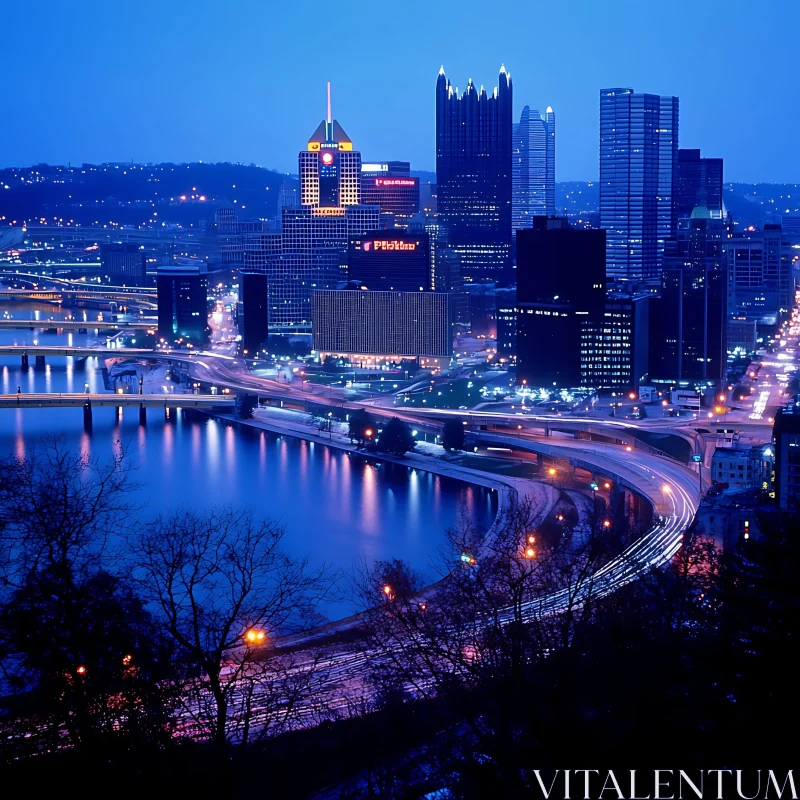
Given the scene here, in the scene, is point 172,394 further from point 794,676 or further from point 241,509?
point 794,676

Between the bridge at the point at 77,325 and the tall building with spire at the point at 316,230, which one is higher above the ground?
the tall building with spire at the point at 316,230

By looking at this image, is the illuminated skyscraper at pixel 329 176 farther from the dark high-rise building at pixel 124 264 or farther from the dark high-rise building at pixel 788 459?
the dark high-rise building at pixel 788 459

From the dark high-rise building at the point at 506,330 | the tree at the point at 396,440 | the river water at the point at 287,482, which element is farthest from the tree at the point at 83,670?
the dark high-rise building at the point at 506,330

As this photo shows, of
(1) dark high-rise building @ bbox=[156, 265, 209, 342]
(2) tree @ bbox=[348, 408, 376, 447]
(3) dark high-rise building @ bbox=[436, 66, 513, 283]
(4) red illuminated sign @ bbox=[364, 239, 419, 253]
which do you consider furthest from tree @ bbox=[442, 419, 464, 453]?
(3) dark high-rise building @ bbox=[436, 66, 513, 283]

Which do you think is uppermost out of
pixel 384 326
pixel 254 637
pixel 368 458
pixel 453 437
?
pixel 384 326

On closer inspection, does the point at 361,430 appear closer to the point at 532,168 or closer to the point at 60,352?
the point at 60,352

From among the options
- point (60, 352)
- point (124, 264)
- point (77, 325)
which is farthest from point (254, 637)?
point (124, 264)

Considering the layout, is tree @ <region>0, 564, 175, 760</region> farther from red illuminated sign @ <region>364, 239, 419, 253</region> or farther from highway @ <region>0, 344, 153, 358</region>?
red illuminated sign @ <region>364, 239, 419, 253</region>
